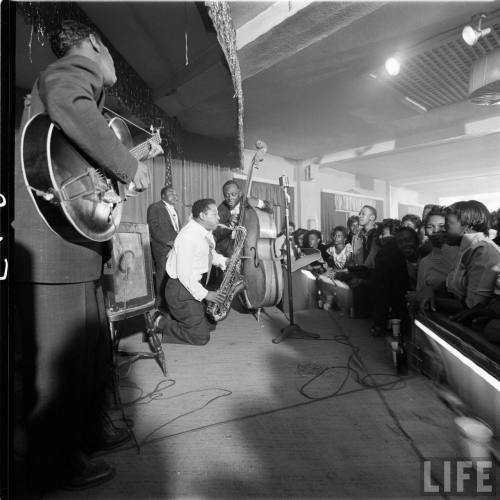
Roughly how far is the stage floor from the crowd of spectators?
617 millimetres

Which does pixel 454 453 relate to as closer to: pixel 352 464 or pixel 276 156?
pixel 352 464

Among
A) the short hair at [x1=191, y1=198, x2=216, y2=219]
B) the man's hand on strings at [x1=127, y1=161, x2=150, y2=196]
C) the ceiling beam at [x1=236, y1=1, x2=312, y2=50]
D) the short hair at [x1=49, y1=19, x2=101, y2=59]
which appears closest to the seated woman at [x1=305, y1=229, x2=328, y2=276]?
the short hair at [x1=191, y1=198, x2=216, y2=219]

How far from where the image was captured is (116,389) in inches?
82.4

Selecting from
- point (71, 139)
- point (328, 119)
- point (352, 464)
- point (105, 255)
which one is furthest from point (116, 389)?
point (328, 119)

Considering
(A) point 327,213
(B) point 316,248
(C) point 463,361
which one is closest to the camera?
(C) point 463,361

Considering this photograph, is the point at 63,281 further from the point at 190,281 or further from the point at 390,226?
the point at 390,226

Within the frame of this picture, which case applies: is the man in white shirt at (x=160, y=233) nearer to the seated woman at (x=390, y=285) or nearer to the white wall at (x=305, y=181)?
the seated woman at (x=390, y=285)

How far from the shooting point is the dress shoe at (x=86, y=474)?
4.61 ft

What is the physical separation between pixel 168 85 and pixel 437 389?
13.9 ft

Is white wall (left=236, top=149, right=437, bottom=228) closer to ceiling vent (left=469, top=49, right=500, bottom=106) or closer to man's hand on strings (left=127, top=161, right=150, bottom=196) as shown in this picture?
ceiling vent (left=469, top=49, right=500, bottom=106)

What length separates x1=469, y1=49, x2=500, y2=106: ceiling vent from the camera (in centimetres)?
343

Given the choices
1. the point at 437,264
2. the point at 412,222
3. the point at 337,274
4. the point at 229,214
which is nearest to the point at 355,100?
the point at 412,222

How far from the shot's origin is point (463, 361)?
2033 millimetres

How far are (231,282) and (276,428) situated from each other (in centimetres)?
213
